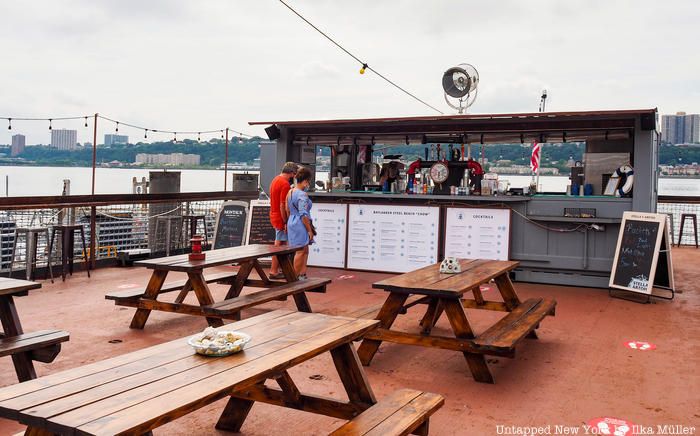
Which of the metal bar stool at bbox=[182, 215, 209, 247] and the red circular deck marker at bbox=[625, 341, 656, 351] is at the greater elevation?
the metal bar stool at bbox=[182, 215, 209, 247]

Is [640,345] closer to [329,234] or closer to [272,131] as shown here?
[329,234]

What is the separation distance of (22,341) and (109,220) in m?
7.21

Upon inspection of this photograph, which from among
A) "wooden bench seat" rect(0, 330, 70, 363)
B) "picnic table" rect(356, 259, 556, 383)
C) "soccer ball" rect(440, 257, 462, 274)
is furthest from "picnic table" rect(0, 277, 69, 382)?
"soccer ball" rect(440, 257, 462, 274)

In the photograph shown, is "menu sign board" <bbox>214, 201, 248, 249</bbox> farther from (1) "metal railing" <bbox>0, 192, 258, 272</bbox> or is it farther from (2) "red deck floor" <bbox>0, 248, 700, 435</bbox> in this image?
(2) "red deck floor" <bbox>0, 248, 700, 435</bbox>

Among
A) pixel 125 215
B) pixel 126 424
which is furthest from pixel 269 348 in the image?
pixel 125 215

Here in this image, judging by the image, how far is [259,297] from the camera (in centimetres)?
591

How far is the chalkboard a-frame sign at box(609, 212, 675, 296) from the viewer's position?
25.7 ft

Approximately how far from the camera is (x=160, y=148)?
2320cm

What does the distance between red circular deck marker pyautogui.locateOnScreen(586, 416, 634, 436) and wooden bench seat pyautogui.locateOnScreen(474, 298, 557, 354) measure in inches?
27.1

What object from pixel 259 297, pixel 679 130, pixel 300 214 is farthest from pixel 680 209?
pixel 259 297

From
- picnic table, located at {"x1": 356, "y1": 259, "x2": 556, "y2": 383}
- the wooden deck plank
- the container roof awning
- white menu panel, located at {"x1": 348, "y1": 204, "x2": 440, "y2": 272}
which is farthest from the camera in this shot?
white menu panel, located at {"x1": 348, "y1": 204, "x2": 440, "y2": 272}

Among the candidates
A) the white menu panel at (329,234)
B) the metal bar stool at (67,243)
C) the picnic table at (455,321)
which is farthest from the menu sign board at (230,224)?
the picnic table at (455,321)

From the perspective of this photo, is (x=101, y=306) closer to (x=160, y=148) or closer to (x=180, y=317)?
(x=180, y=317)

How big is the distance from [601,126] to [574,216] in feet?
4.78
